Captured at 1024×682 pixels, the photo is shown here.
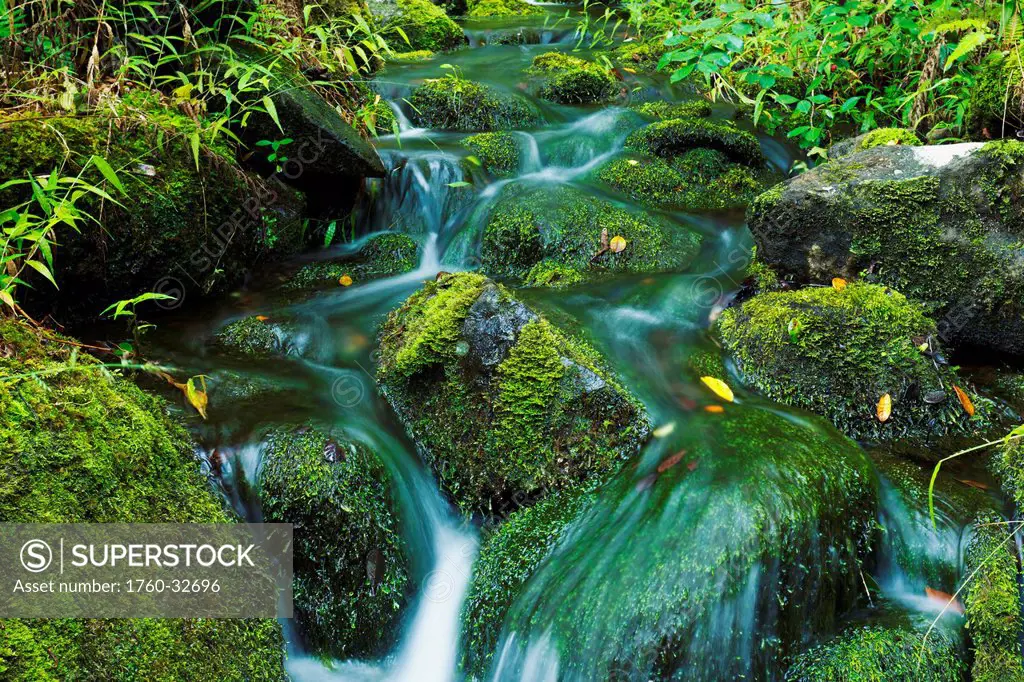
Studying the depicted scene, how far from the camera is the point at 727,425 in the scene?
335cm

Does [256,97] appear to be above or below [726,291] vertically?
above

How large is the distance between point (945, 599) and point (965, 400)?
123 centimetres

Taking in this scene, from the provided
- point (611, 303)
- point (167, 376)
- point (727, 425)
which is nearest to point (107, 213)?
point (167, 376)

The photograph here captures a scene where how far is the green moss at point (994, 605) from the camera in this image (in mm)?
2568

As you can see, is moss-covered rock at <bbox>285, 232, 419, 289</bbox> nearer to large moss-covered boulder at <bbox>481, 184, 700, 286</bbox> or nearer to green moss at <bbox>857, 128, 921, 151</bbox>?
large moss-covered boulder at <bbox>481, 184, 700, 286</bbox>

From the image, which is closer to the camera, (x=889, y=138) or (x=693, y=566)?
(x=693, y=566)

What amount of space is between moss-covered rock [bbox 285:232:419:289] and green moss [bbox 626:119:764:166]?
237cm

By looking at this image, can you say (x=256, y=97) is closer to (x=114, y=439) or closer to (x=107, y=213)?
(x=107, y=213)

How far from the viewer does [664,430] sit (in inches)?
131

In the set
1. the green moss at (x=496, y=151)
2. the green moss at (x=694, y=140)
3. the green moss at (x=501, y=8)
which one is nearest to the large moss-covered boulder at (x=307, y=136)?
the green moss at (x=496, y=151)

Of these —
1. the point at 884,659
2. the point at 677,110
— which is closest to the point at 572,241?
the point at 677,110

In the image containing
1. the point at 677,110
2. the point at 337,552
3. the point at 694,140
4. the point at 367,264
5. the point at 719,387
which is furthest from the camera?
the point at 677,110

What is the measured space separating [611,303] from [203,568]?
2.84m

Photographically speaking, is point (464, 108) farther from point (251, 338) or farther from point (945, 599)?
point (945, 599)
